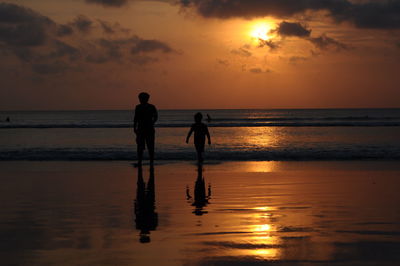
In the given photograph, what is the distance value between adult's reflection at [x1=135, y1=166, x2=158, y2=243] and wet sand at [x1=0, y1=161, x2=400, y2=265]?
14 millimetres

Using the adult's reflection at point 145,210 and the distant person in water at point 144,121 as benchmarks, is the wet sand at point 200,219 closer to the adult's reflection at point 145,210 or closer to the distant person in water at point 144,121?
the adult's reflection at point 145,210

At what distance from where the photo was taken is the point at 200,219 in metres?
7.25

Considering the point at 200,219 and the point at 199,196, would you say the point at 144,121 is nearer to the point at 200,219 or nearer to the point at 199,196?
the point at 199,196

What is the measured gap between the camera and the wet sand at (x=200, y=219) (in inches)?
208

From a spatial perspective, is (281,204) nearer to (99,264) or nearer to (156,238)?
(156,238)

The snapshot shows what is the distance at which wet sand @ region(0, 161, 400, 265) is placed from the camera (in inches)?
208

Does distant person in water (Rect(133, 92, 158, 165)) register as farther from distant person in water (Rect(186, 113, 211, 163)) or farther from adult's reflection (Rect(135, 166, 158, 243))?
adult's reflection (Rect(135, 166, 158, 243))

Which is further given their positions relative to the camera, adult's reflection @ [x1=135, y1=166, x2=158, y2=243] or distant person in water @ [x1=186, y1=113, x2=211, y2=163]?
distant person in water @ [x1=186, y1=113, x2=211, y2=163]

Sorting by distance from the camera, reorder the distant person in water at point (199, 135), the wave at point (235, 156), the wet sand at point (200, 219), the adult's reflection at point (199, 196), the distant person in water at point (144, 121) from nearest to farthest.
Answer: the wet sand at point (200, 219)
the adult's reflection at point (199, 196)
the distant person in water at point (144, 121)
the distant person in water at point (199, 135)
the wave at point (235, 156)

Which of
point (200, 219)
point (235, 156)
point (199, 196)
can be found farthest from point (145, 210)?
point (235, 156)

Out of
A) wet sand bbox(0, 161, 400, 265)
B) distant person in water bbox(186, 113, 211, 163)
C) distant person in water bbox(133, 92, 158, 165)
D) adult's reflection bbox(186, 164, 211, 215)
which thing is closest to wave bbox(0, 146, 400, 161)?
distant person in water bbox(186, 113, 211, 163)

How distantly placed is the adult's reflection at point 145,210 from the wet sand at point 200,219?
0.04 ft

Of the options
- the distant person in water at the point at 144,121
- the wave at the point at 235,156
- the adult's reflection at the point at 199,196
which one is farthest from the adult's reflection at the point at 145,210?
the wave at the point at 235,156

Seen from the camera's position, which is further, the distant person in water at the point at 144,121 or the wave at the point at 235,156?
the wave at the point at 235,156
